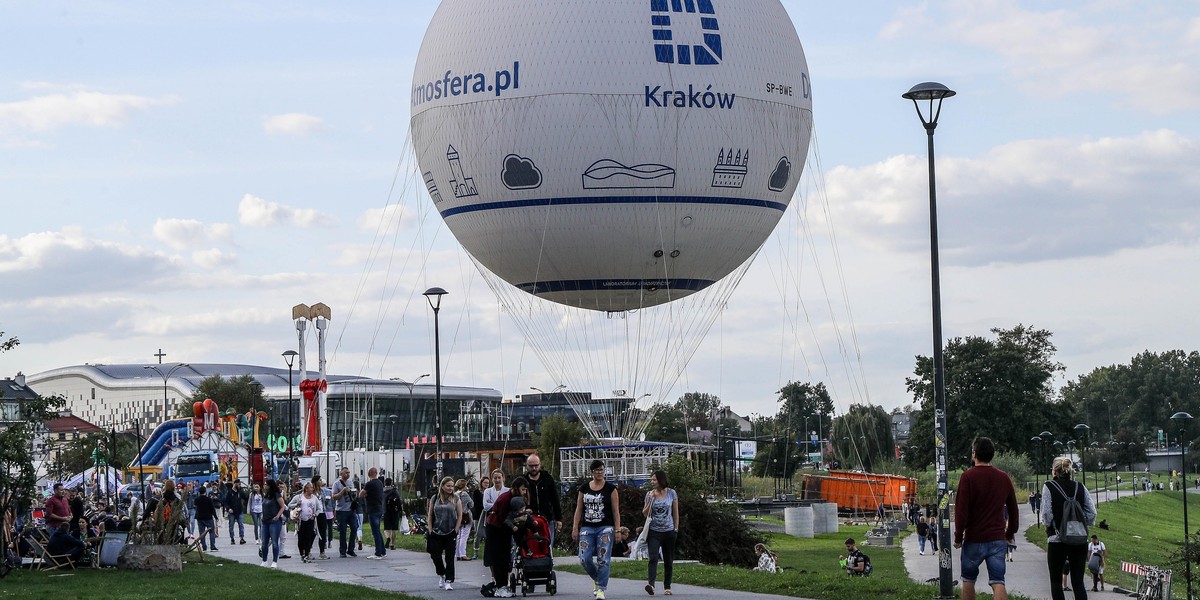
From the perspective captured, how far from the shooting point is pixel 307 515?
85.9 feet

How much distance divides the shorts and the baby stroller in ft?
20.1

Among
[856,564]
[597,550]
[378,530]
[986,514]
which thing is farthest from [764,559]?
[986,514]

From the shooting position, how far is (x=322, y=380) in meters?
84.1

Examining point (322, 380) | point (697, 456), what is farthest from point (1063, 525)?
point (322, 380)

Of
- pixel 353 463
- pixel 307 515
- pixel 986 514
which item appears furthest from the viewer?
pixel 353 463

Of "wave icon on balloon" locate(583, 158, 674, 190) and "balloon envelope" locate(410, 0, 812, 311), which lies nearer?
"balloon envelope" locate(410, 0, 812, 311)

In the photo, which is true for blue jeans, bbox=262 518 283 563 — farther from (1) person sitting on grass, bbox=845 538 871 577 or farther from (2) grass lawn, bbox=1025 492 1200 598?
(2) grass lawn, bbox=1025 492 1200 598

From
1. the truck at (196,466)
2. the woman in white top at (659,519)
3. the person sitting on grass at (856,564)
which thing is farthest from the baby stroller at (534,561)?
the truck at (196,466)

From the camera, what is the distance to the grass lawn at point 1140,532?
42.9 m

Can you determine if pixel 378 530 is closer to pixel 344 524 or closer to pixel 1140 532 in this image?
pixel 344 524

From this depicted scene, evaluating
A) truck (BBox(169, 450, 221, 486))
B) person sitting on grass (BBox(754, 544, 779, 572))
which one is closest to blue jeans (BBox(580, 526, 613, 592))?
person sitting on grass (BBox(754, 544, 779, 572))

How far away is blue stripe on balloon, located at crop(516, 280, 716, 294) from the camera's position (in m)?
34.1

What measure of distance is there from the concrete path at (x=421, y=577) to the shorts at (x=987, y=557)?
12.5 ft

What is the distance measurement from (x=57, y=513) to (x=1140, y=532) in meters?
57.6
